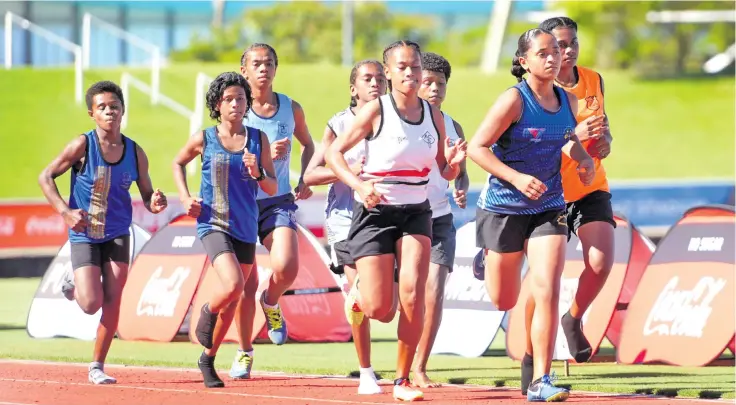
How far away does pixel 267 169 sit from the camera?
1020 centimetres

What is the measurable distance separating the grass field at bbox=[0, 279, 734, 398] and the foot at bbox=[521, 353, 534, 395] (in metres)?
0.65

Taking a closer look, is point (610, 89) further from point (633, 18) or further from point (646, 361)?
point (646, 361)

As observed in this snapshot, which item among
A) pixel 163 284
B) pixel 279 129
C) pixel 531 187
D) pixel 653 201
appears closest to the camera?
pixel 531 187

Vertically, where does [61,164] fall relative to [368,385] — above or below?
above

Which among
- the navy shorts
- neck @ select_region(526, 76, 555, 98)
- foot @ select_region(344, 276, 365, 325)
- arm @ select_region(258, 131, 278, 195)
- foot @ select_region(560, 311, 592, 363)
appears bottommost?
foot @ select_region(560, 311, 592, 363)

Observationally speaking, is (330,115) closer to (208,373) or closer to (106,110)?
(106,110)

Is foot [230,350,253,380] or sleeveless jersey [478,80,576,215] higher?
sleeveless jersey [478,80,576,215]

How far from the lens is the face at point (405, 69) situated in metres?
8.93

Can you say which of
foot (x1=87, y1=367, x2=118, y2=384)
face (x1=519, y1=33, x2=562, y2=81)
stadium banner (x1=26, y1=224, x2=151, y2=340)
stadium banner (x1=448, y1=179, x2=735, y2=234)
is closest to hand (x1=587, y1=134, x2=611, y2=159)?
face (x1=519, y1=33, x2=562, y2=81)

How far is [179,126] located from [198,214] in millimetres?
32519

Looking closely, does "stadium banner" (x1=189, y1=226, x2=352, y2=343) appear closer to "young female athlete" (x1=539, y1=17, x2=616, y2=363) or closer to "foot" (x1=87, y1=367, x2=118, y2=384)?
"foot" (x1=87, y1=367, x2=118, y2=384)

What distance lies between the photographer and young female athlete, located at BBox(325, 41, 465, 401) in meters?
8.92

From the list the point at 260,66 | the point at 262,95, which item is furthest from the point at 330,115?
the point at 260,66

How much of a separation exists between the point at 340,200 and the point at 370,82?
94 centimetres
